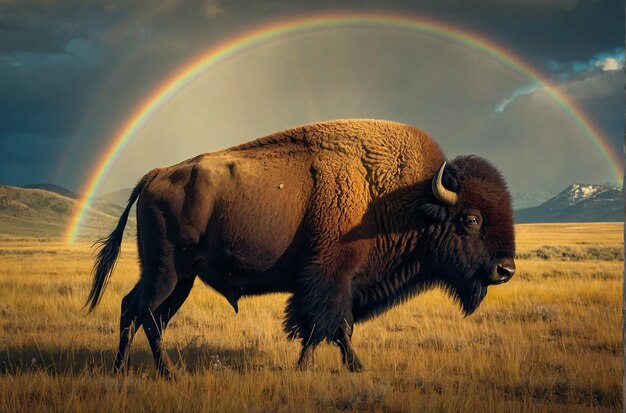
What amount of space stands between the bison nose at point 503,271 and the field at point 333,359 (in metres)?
0.85

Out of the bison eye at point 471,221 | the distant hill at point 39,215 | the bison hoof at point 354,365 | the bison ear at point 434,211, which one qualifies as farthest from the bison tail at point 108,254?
the distant hill at point 39,215

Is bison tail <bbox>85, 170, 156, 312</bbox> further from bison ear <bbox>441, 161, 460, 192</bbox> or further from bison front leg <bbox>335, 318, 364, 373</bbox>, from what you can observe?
bison ear <bbox>441, 161, 460, 192</bbox>

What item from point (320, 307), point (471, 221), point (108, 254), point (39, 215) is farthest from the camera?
point (39, 215)

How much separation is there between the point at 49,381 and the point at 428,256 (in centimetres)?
418

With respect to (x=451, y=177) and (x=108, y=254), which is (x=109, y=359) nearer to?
(x=108, y=254)

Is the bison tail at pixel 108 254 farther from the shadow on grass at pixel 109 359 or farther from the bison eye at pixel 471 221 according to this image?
the bison eye at pixel 471 221

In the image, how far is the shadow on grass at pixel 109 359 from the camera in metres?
6.68

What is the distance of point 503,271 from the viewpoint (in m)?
6.86

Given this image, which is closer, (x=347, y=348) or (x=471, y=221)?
(x=347, y=348)

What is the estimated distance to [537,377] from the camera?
6094 mm

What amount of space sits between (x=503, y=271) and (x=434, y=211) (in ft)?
3.36

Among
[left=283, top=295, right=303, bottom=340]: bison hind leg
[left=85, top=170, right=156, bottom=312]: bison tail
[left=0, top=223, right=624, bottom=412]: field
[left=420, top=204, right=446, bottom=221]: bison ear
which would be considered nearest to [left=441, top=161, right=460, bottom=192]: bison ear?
[left=420, top=204, right=446, bottom=221]: bison ear

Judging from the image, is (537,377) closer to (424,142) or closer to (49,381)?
(424,142)

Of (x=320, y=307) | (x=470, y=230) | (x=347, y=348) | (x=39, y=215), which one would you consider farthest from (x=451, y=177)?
(x=39, y=215)
